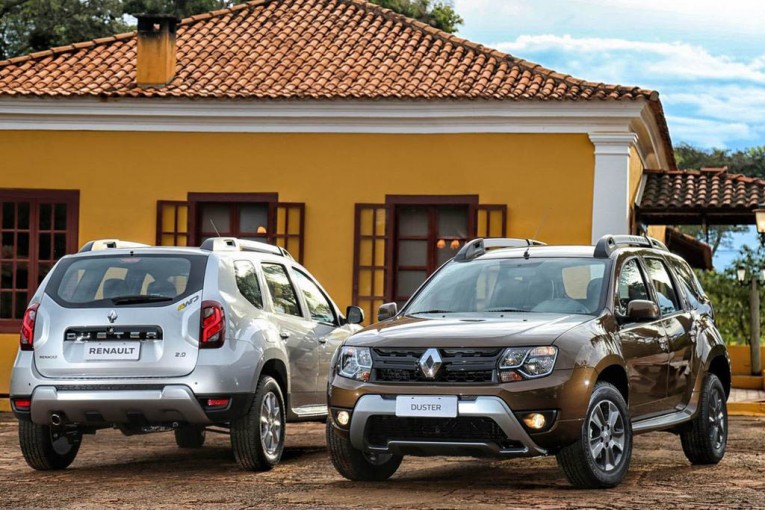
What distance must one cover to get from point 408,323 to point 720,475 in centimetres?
266

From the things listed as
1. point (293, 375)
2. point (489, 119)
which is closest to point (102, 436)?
point (293, 375)

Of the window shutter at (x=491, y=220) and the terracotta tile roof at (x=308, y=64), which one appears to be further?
the terracotta tile roof at (x=308, y=64)

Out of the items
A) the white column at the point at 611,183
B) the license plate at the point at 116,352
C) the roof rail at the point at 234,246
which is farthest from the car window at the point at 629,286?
the white column at the point at 611,183

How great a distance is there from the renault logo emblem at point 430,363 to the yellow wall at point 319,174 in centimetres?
992

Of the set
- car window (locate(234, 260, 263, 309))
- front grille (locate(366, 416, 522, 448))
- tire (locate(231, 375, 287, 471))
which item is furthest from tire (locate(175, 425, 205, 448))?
front grille (locate(366, 416, 522, 448))

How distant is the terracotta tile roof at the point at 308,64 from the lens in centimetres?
1867

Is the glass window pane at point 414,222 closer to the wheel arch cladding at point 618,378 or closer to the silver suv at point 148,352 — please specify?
the silver suv at point 148,352

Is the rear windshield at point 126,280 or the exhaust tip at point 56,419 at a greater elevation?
the rear windshield at point 126,280

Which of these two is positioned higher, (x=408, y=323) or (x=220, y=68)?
(x=220, y=68)

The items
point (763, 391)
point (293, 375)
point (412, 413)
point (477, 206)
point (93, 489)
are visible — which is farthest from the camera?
point (763, 391)

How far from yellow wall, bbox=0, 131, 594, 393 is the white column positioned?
0.14 meters

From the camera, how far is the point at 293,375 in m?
10.9

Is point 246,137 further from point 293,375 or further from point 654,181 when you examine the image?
point 293,375

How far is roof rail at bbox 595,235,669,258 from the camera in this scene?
384 inches
